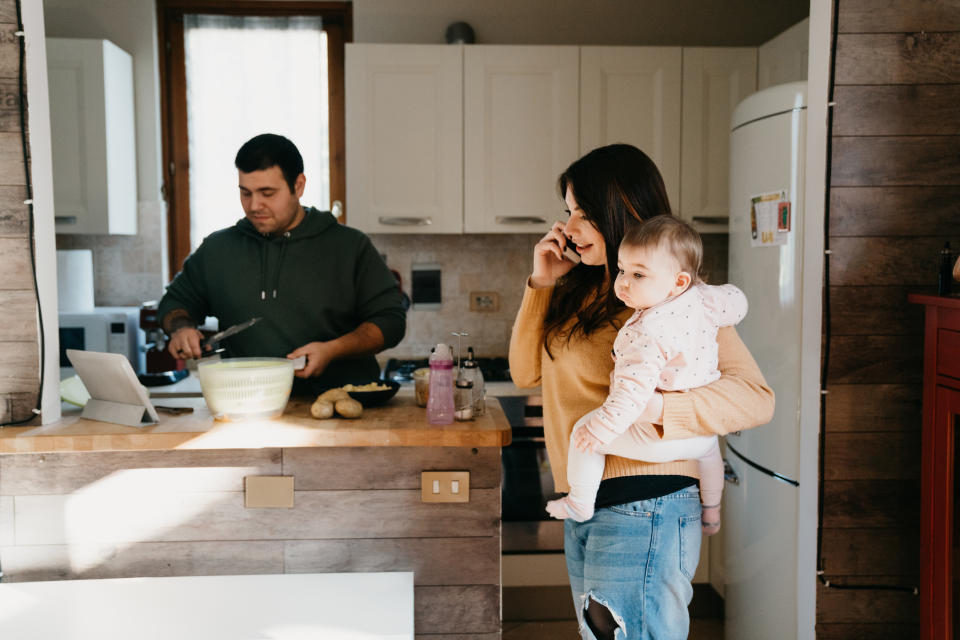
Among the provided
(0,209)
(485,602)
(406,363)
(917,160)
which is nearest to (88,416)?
(0,209)

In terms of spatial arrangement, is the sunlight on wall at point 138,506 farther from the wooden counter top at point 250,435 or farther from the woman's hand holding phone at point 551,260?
the woman's hand holding phone at point 551,260

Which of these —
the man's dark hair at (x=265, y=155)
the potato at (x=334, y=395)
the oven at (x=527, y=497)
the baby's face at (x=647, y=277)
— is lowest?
the oven at (x=527, y=497)

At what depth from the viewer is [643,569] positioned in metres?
1.35

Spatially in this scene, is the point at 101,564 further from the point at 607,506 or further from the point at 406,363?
the point at 406,363

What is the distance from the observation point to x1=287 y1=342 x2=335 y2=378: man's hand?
205cm

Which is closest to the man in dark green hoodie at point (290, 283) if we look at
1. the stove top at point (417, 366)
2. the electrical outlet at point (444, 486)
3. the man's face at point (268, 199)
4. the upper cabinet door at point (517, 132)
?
the man's face at point (268, 199)

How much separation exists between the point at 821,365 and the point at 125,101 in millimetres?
3075

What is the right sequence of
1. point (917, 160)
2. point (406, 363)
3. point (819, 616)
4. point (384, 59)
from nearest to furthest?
point (917, 160)
point (819, 616)
point (384, 59)
point (406, 363)

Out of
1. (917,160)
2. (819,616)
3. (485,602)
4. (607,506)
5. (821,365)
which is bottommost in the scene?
(819,616)

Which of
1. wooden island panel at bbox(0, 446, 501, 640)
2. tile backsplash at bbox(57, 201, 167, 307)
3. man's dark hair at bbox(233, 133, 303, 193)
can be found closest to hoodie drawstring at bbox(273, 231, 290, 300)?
man's dark hair at bbox(233, 133, 303, 193)

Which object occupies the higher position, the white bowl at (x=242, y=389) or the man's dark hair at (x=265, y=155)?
the man's dark hair at (x=265, y=155)

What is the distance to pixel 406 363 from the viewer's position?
348 centimetres

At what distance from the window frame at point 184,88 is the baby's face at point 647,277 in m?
2.56

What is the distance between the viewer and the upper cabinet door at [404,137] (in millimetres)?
3248
